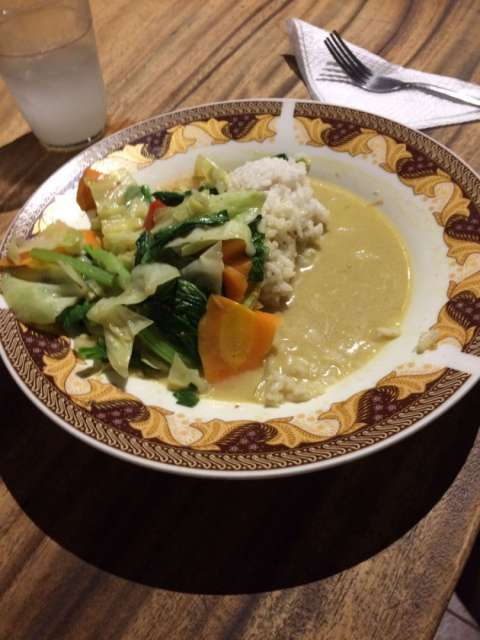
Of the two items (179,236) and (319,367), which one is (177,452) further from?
(179,236)

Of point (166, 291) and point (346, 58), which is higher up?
A: point (346, 58)

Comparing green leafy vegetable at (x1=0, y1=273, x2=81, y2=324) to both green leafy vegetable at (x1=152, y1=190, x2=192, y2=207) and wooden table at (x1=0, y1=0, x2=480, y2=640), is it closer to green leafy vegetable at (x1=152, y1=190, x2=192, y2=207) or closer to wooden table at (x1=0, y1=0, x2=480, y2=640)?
wooden table at (x1=0, y1=0, x2=480, y2=640)

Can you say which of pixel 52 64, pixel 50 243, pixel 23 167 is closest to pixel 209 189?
pixel 50 243

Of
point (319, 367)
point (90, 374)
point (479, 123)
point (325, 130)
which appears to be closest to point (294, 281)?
point (319, 367)

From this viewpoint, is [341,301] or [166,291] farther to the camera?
[341,301]

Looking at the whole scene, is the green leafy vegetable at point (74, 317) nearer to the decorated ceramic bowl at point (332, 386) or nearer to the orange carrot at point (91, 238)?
the decorated ceramic bowl at point (332, 386)

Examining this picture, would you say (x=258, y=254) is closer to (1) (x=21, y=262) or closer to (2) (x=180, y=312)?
(2) (x=180, y=312)

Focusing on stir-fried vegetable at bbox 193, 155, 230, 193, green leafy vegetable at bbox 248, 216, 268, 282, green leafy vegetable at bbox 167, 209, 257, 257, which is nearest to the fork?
stir-fried vegetable at bbox 193, 155, 230, 193
